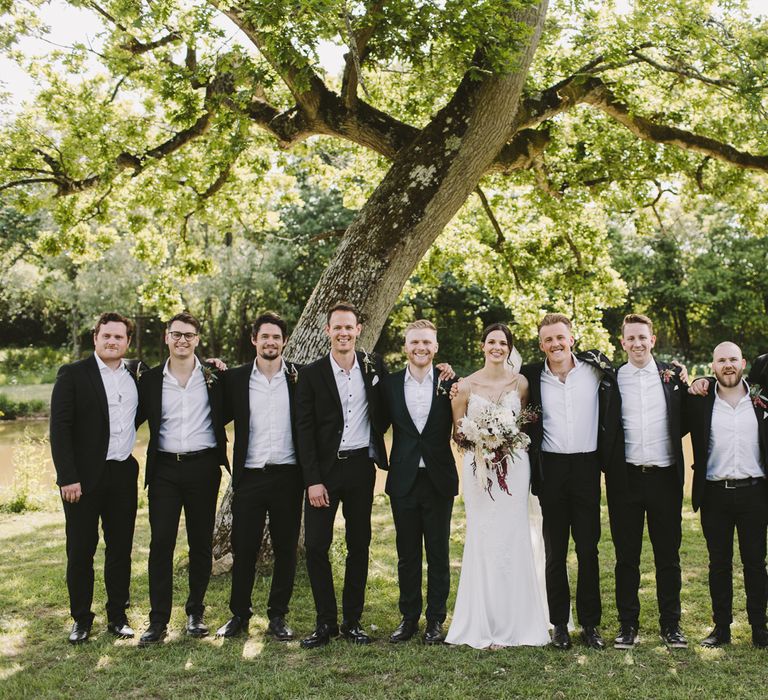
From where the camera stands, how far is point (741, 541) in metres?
5.23

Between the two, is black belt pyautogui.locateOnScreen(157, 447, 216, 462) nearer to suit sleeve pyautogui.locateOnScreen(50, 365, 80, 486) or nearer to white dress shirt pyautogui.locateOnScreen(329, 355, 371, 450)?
suit sleeve pyautogui.locateOnScreen(50, 365, 80, 486)

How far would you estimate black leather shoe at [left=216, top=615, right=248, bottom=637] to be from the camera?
5402mm

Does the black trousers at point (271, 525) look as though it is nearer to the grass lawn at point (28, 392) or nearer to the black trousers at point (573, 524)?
the black trousers at point (573, 524)

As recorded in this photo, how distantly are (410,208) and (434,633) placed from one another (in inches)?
158

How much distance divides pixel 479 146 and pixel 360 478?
12.6ft

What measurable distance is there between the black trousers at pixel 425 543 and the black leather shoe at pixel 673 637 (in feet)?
5.30

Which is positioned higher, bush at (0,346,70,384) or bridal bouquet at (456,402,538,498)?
bush at (0,346,70,384)

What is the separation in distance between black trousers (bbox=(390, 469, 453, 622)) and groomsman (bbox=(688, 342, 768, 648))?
1870 mm

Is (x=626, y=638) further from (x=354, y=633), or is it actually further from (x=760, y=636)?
(x=354, y=633)

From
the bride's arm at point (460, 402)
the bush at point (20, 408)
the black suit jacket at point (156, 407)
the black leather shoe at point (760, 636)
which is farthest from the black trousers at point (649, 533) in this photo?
the bush at point (20, 408)

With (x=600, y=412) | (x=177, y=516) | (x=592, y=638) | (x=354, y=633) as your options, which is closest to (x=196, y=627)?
(x=177, y=516)

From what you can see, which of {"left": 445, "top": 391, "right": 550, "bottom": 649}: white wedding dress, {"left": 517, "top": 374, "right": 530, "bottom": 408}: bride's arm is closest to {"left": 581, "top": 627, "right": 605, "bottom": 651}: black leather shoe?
{"left": 445, "top": 391, "right": 550, "bottom": 649}: white wedding dress

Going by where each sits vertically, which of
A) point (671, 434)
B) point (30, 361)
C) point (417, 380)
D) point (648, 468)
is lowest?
point (648, 468)

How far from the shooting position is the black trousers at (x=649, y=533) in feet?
17.0
